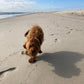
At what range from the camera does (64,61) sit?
3.04 m

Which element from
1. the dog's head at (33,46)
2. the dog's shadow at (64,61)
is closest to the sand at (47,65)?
the dog's shadow at (64,61)

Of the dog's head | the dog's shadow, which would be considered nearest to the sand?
the dog's shadow

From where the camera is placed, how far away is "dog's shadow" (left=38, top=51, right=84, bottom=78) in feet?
8.49

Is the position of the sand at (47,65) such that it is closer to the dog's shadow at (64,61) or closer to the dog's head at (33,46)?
the dog's shadow at (64,61)

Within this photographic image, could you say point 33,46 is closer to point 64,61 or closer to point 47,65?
point 47,65

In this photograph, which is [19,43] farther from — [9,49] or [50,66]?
[50,66]

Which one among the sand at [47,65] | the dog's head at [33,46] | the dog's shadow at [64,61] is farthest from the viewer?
the dog's head at [33,46]

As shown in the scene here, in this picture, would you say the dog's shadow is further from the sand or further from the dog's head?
the dog's head

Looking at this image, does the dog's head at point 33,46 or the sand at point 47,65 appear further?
the dog's head at point 33,46

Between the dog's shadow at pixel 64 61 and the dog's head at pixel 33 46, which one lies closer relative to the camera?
the dog's shadow at pixel 64 61

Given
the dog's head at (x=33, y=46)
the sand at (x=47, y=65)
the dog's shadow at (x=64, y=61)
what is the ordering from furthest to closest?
the dog's head at (x=33, y=46) < the dog's shadow at (x=64, y=61) < the sand at (x=47, y=65)

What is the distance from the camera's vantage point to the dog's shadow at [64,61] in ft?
8.49

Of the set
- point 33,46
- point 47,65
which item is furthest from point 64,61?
point 33,46

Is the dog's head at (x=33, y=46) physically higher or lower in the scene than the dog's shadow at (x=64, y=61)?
higher
